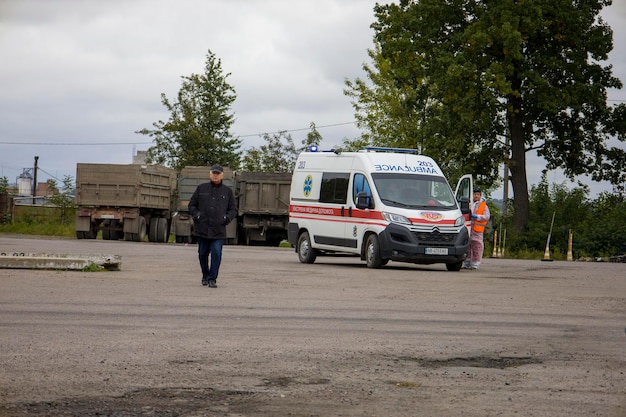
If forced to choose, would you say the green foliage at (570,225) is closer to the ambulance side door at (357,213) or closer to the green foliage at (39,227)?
the ambulance side door at (357,213)

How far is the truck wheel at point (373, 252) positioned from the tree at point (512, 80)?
16568 mm

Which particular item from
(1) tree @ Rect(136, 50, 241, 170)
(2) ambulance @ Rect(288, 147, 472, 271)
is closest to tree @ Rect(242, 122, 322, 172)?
(1) tree @ Rect(136, 50, 241, 170)

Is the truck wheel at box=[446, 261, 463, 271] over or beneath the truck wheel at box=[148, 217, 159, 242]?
beneath

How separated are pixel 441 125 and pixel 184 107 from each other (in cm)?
2458

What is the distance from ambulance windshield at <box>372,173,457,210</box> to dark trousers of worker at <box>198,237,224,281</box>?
6732mm

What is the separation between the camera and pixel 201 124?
212 ft

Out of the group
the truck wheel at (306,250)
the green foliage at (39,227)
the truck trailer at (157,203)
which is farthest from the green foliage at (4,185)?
the truck wheel at (306,250)

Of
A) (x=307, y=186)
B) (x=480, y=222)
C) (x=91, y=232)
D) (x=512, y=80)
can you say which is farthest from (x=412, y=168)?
(x=91, y=232)

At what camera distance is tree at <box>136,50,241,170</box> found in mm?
63531

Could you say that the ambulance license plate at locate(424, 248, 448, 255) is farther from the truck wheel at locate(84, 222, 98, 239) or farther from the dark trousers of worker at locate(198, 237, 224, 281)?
the truck wheel at locate(84, 222, 98, 239)

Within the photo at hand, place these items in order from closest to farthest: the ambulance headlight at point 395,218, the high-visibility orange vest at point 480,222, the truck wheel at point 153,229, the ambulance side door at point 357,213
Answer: the ambulance headlight at point 395,218, the ambulance side door at point 357,213, the high-visibility orange vest at point 480,222, the truck wheel at point 153,229

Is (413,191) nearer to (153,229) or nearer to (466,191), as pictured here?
(466,191)

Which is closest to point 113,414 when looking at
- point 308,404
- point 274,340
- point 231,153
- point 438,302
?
point 308,404

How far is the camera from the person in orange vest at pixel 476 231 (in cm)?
2548
